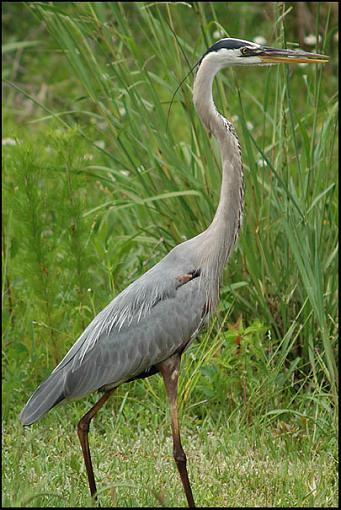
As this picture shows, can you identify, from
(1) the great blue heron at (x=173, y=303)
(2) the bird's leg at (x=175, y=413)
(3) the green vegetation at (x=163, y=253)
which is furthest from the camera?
(3) the green vegetation at (x=163, y=253)

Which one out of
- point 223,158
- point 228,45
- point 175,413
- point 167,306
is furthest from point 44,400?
point 228,45

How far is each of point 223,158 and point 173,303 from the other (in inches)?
22.8

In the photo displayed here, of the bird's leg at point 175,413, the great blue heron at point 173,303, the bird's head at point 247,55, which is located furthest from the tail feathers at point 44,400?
the bird's head at point 247,55

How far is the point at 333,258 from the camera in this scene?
5082mm

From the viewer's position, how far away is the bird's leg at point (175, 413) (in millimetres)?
3875

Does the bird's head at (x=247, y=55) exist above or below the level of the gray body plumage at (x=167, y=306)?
above

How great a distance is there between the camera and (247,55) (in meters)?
4.16

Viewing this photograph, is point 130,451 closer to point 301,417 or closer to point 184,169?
point 301,417

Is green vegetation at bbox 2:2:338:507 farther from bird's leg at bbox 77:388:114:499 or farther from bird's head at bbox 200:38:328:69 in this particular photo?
bird's head at bbox 200:38:328:69

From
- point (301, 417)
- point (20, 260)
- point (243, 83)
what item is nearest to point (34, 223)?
point (20, 260)

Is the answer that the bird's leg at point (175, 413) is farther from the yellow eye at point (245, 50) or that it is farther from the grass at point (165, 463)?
the yellow eye at point (245, 50)

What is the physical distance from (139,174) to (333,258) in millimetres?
987

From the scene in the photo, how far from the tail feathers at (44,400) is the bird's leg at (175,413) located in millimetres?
402

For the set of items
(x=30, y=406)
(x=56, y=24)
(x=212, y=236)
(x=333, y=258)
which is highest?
(x=56, y=24)
